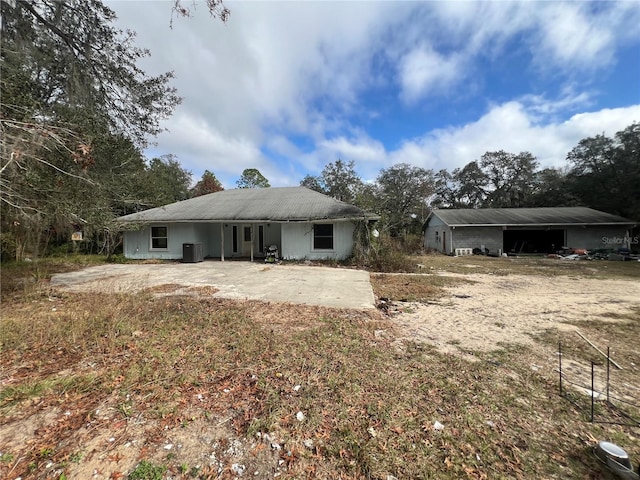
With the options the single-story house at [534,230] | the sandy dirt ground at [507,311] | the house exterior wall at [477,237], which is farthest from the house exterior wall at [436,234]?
the sandy dirt ground at [507,311]

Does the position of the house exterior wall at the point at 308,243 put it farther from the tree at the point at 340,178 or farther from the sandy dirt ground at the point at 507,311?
the tree at the point at 340,178

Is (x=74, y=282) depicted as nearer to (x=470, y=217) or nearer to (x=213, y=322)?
(x=213, y=322)

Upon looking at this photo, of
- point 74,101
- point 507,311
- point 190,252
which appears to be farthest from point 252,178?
point 507,311

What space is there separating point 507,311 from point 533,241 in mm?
20938

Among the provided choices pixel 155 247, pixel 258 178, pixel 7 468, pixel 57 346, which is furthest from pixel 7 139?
pixel 258 178

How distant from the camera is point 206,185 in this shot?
105 feet

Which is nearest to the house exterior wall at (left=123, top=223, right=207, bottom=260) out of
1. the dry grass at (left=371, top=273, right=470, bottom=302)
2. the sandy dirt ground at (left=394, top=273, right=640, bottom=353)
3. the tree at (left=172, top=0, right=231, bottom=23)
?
the dry grass at (left=371, top=273, right=470, bottom=302)

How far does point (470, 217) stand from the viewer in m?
21.2

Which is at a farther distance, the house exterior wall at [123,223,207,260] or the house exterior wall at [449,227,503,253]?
the house exterior wall at [449,227,503,253]

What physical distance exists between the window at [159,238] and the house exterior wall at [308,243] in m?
6.52

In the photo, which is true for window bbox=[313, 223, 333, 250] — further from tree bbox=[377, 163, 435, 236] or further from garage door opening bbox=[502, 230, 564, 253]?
tree bbox=[377, 163, 435, 236]

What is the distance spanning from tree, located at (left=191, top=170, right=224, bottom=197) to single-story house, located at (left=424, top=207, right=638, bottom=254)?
2422 cm

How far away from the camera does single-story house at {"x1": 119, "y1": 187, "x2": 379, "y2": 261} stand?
13.2 meters

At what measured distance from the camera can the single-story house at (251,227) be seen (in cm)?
1316
